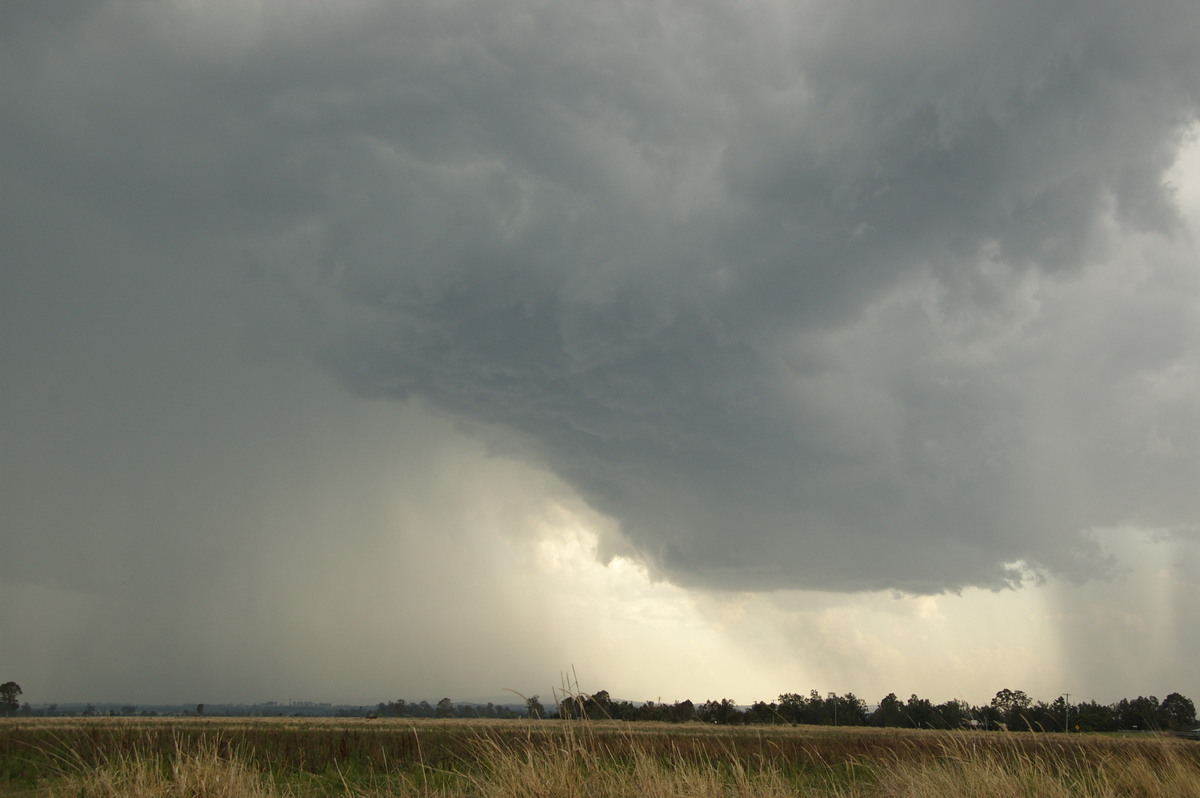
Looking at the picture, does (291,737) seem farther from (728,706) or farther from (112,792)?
(728,706)

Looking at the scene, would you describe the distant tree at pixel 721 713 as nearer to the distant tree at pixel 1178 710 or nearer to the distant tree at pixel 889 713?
the distant tree at pixel 889 713

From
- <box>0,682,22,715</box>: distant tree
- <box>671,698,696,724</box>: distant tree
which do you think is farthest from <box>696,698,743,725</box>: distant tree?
<box>0,682,22,715</box>: distant tree

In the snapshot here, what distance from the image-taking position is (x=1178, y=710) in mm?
135250

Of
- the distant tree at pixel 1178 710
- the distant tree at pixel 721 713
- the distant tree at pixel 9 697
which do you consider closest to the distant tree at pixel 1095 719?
the distant tree at pixel 1178 710

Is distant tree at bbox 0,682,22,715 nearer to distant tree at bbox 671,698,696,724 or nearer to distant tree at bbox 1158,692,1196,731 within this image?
distant tree at bbox 671,698,696,724

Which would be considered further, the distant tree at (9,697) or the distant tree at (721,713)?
the distant tree at (9,697)

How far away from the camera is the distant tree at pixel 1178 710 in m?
132

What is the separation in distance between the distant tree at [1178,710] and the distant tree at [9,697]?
702 ft

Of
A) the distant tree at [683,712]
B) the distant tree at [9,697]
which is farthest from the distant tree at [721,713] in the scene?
the distant tree at [9,697]

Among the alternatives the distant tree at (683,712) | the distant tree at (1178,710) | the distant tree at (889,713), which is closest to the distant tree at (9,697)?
the distant tree at (683,712)

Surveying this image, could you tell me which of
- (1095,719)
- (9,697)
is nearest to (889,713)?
(1095,719)

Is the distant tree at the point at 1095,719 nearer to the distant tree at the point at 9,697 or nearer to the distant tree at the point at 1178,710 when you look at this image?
the distant tree at the point at 1178,710

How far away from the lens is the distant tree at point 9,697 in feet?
478

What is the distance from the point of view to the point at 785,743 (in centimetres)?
4294
